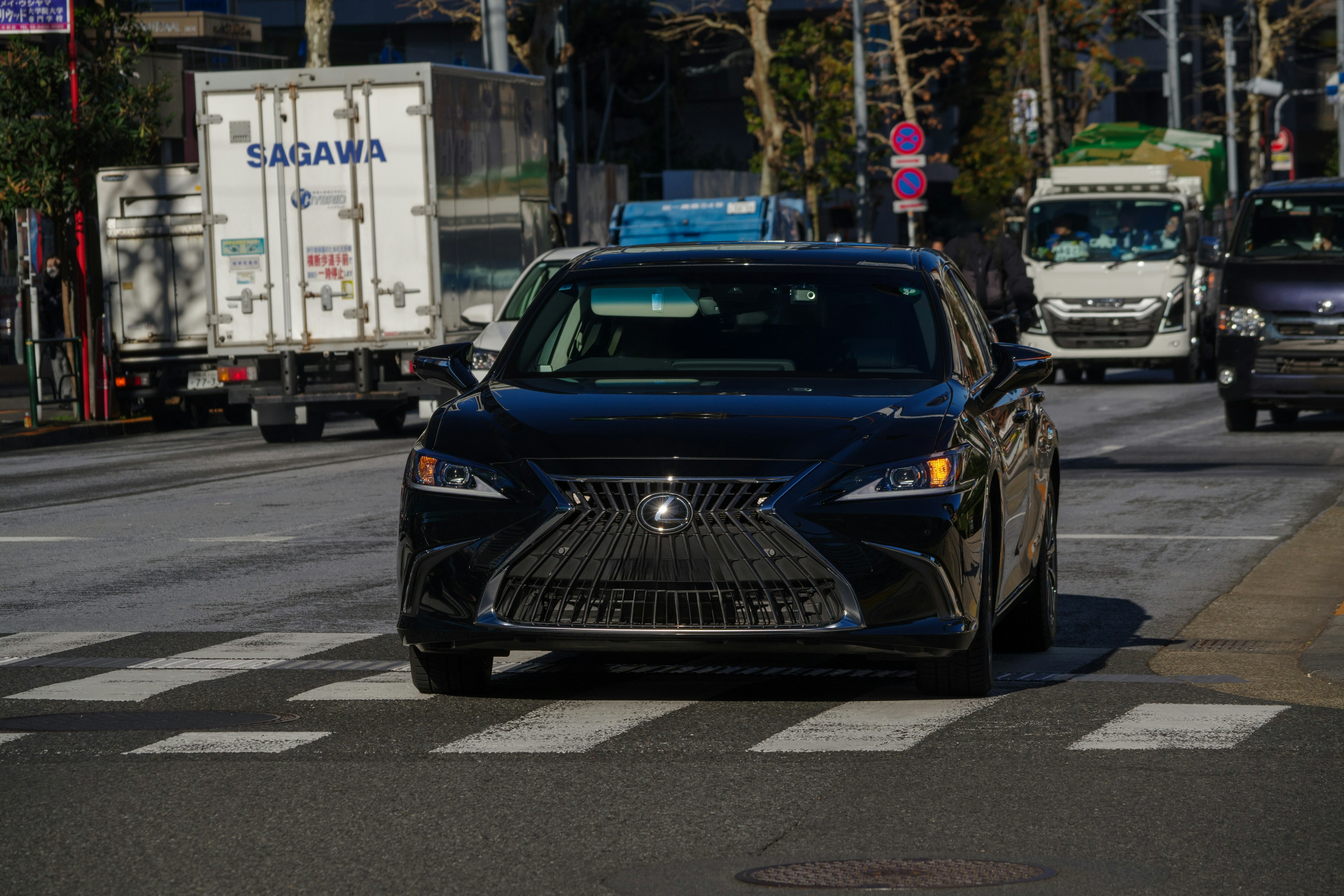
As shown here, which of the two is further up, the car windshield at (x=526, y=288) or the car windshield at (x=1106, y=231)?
the car windshield at (x=1106, y=231)

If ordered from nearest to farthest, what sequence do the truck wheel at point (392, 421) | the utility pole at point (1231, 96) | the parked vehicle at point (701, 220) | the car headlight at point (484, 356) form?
the car headlight at point (484, 356) → the truck wheel at point (392, 421) → the parked vehicle at point (701, 220) → the utility pole at point (1231, 96)

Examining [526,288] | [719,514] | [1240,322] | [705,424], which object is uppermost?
[526,288]

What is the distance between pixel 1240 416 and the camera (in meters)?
21.8

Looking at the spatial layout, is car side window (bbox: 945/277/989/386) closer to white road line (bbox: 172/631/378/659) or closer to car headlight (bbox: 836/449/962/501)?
car headlight (bbox: 836/449/962/501)

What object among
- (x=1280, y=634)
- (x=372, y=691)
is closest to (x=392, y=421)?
(x=1280, y=634)

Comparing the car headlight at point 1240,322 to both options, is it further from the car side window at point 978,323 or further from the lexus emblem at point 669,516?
the lexus emblem at point 669,516

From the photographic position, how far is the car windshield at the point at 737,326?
331 inches

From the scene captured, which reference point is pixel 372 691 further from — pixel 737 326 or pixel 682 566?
pixel 737 326

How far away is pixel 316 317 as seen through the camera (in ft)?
76.4

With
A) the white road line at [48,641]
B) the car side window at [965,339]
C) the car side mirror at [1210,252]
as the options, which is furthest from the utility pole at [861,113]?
the car side window at [965,339]

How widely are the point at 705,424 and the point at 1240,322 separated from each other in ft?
47.0

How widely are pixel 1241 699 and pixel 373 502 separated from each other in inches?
365

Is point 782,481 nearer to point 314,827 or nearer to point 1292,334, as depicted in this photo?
point 314,827

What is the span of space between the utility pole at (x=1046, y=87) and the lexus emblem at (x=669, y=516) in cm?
4587
